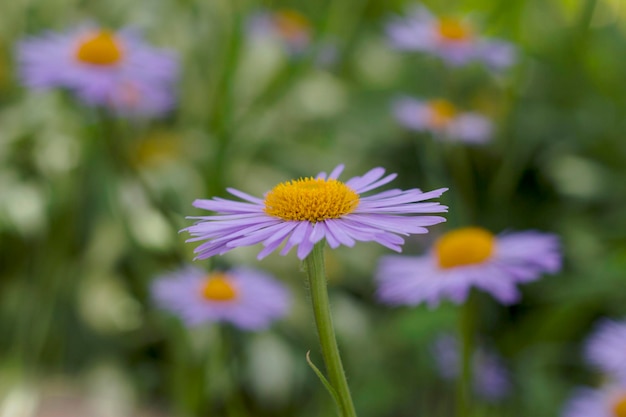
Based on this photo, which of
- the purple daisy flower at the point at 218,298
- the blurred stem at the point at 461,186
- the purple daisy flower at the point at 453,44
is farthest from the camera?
the purple daisy flower at the point at 453,44

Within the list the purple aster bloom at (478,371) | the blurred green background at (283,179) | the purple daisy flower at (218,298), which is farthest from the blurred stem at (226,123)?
the purple aster bloom at (478,371)

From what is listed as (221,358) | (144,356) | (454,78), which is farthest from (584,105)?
(221,358)

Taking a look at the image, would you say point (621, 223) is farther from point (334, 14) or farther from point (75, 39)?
point (75, 39)

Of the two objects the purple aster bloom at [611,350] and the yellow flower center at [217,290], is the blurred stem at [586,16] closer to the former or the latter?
the purple aster bloom at [611,350]

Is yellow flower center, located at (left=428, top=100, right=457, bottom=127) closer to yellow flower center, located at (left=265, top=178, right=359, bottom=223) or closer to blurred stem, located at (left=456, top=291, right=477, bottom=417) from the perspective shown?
blurred stem, located at (left=456, top=291, right=477, bottom=417)

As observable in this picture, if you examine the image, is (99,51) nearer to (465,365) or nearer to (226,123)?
(226,123)

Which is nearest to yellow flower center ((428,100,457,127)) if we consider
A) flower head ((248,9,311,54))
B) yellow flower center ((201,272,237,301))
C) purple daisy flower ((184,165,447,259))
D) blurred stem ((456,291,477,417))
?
flower head ((248,9,311,54))

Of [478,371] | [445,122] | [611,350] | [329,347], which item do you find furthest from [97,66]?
[329,347]
